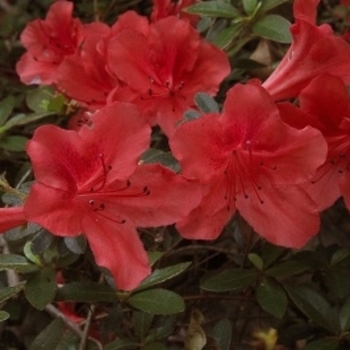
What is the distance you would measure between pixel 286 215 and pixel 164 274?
0.25m

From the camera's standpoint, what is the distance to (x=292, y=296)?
170 cm

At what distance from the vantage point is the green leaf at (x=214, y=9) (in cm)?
181

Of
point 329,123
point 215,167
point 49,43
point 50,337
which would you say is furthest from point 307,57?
point 49,43

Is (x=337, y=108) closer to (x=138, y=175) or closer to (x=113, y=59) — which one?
(x=138, y=175)

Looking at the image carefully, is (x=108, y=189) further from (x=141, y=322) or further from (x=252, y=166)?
(x=141, y=322)

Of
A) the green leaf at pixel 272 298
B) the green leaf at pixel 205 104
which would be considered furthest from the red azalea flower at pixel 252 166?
the green leaf at pixel 272 298

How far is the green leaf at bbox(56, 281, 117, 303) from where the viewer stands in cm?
158

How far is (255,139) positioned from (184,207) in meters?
0.16

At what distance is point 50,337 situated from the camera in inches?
65.5

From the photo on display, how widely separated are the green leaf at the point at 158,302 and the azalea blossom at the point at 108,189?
0.17 m

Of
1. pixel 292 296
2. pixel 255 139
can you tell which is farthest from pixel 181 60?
pixel 292 296

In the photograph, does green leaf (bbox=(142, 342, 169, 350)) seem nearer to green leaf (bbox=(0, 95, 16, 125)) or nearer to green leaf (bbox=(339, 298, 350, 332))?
green leaf (bbox=(339, 298, 350, 332))

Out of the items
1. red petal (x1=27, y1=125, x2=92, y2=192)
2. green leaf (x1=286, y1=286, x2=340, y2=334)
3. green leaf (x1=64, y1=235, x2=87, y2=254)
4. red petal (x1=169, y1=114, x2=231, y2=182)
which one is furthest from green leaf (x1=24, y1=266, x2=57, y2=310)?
green leaf (x1=286, y1=286, x2=340, y2=334)

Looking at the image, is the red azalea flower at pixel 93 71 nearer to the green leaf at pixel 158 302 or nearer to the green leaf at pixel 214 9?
the green leaf at pixel 214 9
